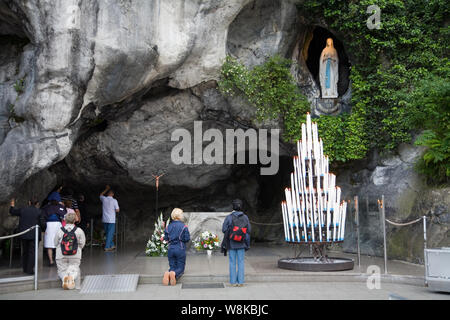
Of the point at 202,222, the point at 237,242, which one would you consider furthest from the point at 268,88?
the point at 237,242

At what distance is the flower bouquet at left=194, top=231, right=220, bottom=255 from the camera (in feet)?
40.5

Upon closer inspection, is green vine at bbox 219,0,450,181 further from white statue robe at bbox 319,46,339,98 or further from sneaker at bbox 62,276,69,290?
sneaker at bbox 62,276,69,290

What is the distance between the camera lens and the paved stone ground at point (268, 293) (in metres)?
7.00

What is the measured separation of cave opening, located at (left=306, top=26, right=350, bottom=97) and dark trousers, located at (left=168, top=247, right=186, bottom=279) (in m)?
7.80

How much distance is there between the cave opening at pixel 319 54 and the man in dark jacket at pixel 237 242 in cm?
729

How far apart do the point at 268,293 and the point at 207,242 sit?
5.17 metres

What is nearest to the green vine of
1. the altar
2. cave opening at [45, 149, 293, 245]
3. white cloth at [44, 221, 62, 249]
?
the altar

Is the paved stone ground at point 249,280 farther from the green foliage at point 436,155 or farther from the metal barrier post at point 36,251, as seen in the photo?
the green foliage at point 436,155

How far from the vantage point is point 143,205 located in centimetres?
1786

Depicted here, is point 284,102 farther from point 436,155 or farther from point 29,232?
point 29,232

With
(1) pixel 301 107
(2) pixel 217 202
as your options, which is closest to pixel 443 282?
(1) pixel 301 107

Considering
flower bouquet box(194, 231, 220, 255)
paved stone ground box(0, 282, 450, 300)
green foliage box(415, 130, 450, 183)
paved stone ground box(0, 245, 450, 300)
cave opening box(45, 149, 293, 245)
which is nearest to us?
paved stone ground box(0, 282, 450, 300)

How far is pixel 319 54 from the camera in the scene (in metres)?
14.9

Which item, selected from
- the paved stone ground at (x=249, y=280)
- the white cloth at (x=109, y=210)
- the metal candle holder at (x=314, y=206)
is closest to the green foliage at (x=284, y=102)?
the paved stone ground at (x=249, y=280)
